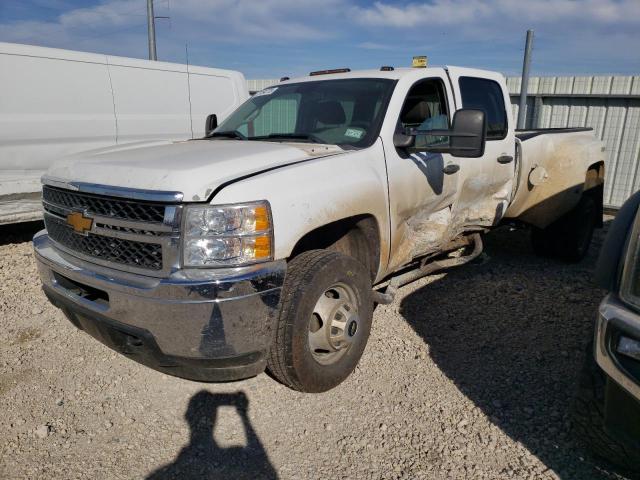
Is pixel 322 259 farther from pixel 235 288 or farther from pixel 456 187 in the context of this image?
pixel 456 187

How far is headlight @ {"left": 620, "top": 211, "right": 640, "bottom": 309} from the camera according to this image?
1958 mm

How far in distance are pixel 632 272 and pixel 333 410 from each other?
1.78 meters

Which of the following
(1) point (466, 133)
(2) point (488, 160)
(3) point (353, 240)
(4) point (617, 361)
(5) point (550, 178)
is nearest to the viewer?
(4) point (617, 361)

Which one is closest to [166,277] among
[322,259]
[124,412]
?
[322,259]

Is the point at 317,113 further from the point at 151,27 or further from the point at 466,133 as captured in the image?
the point at 151,27

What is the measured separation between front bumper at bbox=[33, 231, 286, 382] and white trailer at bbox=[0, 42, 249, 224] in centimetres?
341

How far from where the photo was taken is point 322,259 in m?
2.88

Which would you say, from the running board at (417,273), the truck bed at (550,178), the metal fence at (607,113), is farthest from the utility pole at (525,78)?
the running board at (417,273)

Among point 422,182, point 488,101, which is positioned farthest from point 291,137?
point 488,101

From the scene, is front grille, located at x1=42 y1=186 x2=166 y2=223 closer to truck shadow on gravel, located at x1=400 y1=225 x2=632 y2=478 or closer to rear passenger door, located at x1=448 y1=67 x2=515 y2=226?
truck shadow on gravel, located at x1=400 y1=225 x2=632 y2=478

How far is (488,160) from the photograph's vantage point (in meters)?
4.35

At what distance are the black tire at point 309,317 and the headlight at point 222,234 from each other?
0.40 metres

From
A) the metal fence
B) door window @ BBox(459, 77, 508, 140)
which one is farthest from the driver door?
the metal fence

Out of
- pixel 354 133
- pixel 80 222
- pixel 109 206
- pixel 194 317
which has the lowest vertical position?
pixel 194 317
